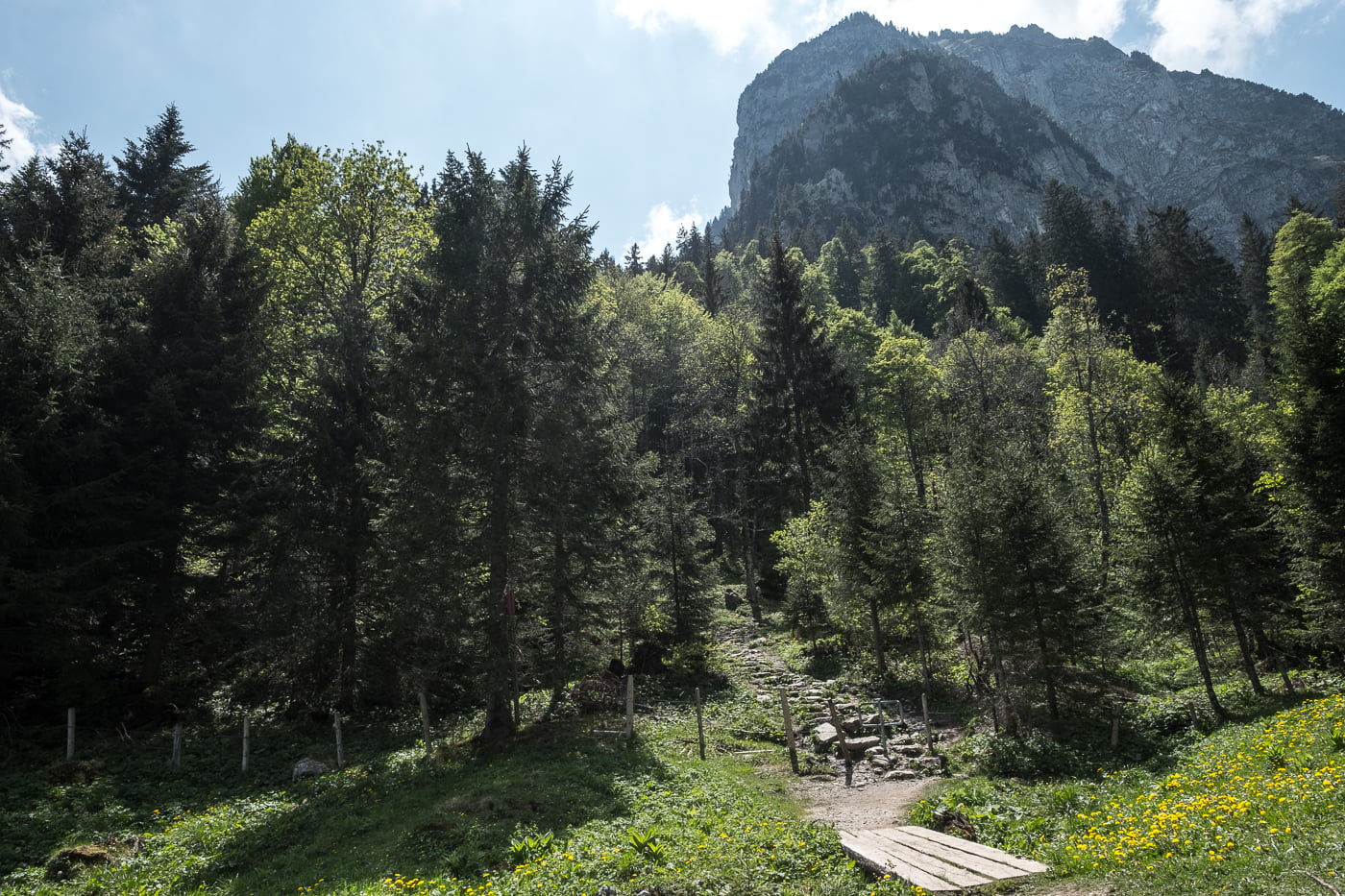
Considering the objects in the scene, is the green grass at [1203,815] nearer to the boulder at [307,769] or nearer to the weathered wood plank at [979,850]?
the weathered wood plank at [979,850]

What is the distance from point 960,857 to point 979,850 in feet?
1.45

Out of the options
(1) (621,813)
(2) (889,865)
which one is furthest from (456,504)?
(2) (889,865)

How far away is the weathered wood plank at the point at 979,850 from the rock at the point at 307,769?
14.4m

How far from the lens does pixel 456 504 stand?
18.2 m

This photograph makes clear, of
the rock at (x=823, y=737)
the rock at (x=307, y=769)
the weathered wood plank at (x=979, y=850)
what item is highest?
the weathered wood plank at (x=979, y=850)

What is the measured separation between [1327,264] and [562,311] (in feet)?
173

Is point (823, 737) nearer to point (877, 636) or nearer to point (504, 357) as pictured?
point (877, 636)

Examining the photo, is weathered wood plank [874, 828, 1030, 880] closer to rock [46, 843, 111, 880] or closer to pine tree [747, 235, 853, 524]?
rock [46, 843, 111, 880]

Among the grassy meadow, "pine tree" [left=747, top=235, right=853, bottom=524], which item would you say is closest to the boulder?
the grassy meadow

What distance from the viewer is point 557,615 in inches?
768

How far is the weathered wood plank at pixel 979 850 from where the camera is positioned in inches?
320

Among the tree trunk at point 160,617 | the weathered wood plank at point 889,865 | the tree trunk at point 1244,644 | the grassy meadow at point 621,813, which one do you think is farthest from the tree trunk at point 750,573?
the weathered wood plank at point 889,865

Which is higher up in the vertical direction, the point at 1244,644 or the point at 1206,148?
the point at 1206,148

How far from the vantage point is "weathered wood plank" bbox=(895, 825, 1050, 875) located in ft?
26.7
